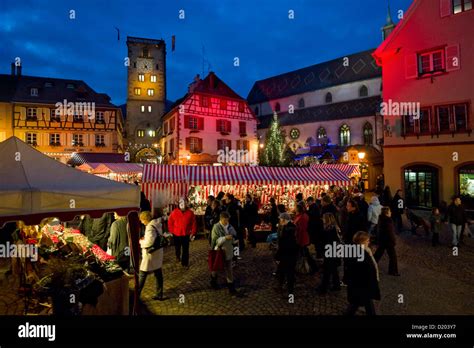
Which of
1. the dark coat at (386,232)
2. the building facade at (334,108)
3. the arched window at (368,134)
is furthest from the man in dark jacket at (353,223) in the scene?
the arched window at (368,134)

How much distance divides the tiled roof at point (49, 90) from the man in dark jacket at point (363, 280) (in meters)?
32.7

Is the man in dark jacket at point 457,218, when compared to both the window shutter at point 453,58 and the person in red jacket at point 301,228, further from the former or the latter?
the window shutter at point 453,58

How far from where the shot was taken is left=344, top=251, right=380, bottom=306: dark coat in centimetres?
452

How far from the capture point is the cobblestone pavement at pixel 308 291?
5.48m

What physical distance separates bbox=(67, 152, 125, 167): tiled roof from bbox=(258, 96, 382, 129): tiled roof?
908 inches

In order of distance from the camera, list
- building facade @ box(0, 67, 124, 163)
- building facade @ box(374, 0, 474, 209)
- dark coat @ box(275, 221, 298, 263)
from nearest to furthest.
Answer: dark coat @ box(275, 221, 298, 263), building facade @ box(374, 0, 474, 209), building facade @ box(0, 67, 124, 163)

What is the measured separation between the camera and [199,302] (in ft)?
19.0

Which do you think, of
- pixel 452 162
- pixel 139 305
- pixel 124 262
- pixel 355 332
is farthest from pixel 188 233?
pixel 452 162

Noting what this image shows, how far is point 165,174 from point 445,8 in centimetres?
1832

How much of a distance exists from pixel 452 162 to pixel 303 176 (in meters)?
9.51

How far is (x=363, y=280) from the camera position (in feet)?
14.9

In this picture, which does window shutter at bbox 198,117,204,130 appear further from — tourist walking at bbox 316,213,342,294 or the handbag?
tourist walking at bbox 316,213,342,294

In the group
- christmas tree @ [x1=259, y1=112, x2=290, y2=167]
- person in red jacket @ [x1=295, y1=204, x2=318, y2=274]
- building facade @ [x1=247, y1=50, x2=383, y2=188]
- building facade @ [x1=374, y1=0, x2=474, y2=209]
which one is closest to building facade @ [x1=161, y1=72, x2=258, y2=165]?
christmas tree @ [x1=259, y1=112, x2=290, y2=167]

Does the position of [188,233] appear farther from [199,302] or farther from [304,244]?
[304,244]
